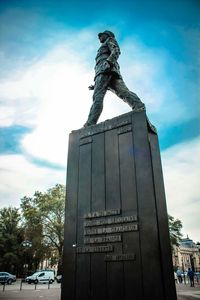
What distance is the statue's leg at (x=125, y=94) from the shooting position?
4469 mm

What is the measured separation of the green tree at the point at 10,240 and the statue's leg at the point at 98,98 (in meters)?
39.1

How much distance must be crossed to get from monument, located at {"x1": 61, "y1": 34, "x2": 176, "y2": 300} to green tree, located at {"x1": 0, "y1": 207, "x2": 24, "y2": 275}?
129ft

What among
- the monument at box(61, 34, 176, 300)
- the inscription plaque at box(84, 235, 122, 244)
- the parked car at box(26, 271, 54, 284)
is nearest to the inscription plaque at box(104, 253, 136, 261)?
the monument at box(61, 34, 176, 300)

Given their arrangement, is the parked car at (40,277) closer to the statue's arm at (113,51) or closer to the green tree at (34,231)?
the green tree at (34,231)

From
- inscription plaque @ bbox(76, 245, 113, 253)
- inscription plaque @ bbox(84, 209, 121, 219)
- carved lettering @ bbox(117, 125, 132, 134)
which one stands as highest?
carved lettering @ bbox(117, 125, 132, 134)

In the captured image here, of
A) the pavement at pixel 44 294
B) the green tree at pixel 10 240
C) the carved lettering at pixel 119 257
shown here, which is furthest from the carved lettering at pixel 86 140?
the green tree at pixel 10 240

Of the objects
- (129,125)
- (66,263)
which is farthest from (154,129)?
(66,263)

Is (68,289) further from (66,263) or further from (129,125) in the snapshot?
(129,125)

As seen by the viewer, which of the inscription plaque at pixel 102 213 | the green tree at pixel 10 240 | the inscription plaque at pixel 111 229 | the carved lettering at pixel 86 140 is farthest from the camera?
the green tree at pixel 10 240

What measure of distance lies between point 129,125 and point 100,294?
2.58 meters

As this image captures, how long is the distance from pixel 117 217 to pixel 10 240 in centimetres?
4072

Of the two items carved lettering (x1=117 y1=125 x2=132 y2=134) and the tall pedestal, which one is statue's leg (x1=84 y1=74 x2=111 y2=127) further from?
carved lettering (x1=117 y1=125 x2=132 y2=134)

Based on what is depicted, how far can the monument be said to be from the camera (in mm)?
2984

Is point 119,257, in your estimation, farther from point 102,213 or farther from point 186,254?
point 186,254
